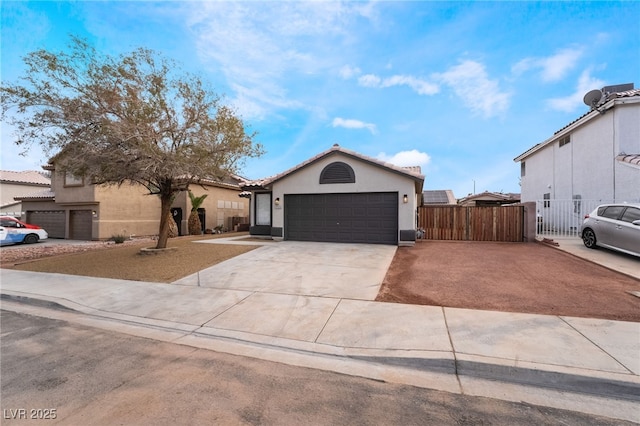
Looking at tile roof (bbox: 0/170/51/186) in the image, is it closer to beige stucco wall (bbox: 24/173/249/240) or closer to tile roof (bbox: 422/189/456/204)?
beige stucco wall (bbox: 24/173/249/240)

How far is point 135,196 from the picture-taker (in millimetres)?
20000

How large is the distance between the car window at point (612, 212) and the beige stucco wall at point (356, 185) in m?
6.35

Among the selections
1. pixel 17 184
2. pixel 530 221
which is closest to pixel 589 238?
pixel 530 221

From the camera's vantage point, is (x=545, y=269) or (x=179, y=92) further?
(x=179, y=92)

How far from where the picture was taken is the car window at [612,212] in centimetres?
927

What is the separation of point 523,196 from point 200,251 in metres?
24.3

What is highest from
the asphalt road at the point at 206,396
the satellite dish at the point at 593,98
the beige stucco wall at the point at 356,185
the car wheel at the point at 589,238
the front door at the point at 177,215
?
the satellite dish at the point at 593,98

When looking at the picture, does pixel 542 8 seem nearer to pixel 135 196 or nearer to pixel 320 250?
pixel 320 250

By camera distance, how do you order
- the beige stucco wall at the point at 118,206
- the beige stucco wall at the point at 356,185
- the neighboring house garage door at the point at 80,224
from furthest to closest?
1. the neighboring house garage door at the point at 80,224
2. the beige stucco wall at the point at 118,206
3. the beige stucco wall at the point at 356,185

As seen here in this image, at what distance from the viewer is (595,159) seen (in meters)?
14.4

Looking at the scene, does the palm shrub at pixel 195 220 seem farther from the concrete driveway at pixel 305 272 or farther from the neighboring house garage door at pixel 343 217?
the concrete driveway at pixel 305 272

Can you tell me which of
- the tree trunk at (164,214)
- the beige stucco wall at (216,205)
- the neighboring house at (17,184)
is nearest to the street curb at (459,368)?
the tree trunk at (164,214)

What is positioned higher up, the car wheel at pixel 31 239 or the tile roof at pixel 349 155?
the tile roof at pixel 349 155

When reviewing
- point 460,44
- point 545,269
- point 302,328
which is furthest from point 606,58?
point 302,328
